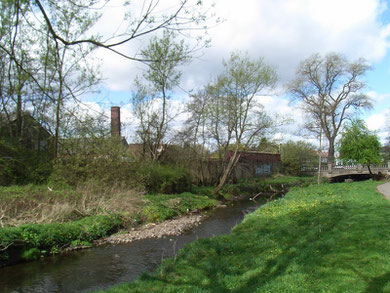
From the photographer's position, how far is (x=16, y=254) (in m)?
10.2

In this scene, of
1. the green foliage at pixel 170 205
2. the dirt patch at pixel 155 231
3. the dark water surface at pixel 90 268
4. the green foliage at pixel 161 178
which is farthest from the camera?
the green foliage at pixel 161 178

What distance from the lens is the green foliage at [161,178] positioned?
68.2 ft

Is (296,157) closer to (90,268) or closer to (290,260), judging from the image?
(90,268)

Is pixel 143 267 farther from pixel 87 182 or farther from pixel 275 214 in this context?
pixel 87 182

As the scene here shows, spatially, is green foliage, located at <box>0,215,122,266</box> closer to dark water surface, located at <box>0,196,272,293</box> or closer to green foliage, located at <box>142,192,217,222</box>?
dark water surface, located at <box>0,196,272,293</box>

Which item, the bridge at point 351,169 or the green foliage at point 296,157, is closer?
the bridge at point 351,169

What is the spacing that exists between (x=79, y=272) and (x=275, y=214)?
7.09 meters

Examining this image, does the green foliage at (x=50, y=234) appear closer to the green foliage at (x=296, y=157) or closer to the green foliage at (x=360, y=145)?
the green foliage at (x=360, y=145)

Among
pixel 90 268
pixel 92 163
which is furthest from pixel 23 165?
pixel 90 268

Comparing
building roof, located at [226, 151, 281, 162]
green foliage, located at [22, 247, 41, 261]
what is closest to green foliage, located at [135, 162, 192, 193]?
green foliage, located at [22, 247, 41, 261]

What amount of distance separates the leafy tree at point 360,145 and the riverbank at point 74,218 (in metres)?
19.9

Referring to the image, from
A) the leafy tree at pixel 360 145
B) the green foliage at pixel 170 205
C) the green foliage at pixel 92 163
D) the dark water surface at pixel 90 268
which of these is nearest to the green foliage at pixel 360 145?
the leafy tree at pixel 360 145

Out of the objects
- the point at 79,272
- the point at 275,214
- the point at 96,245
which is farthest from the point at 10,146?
the point at 275,214

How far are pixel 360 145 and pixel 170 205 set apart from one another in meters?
21.8
